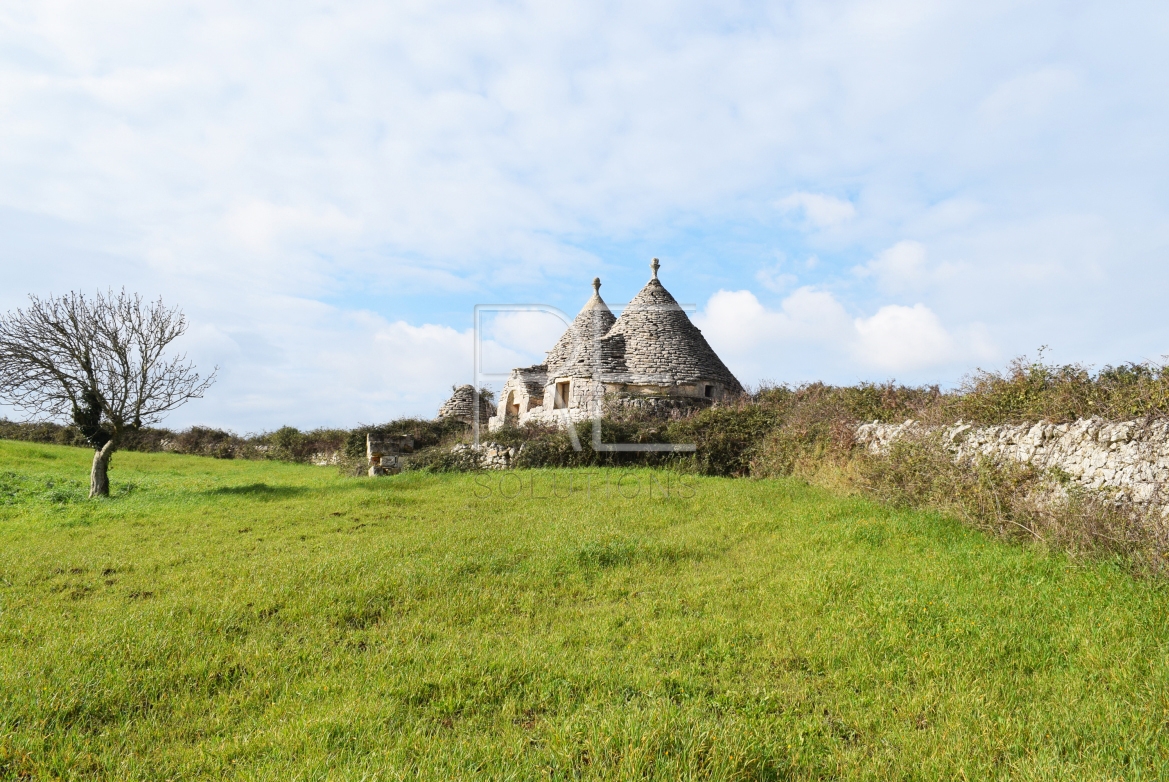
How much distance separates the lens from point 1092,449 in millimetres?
7066

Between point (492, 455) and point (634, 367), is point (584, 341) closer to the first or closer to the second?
point (634, 367)

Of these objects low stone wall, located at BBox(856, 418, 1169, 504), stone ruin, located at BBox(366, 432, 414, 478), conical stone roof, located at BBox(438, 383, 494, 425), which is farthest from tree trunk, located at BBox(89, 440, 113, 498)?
low stone wall, located at BBox(856, 418, 1169, 504)

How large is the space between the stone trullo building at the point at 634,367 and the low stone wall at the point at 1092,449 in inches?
403

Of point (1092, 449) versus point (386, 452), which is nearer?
point (1092, 449)

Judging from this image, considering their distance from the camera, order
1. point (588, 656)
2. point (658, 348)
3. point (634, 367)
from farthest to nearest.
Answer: point (658, 348), point (634, 367), point (588, 656)

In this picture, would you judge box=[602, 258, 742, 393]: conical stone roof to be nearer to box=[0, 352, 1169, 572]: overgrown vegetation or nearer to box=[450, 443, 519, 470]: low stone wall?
box=[0, 352, 1169, 572]: overgrown vegetation

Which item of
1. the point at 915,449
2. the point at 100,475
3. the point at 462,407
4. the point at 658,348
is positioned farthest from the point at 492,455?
the point at 462,407

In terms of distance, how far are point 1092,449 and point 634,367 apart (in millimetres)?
13326

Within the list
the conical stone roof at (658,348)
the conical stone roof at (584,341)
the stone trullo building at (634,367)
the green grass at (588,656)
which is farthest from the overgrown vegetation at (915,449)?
the conical stone roof at (584,341)

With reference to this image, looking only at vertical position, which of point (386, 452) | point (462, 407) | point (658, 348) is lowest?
point (386, 452)

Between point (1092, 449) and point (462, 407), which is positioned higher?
point (462, 407)

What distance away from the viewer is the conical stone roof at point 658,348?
19406 mm

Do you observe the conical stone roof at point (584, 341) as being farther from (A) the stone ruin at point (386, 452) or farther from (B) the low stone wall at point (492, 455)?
(A) the stone ruin at point (386, 452)

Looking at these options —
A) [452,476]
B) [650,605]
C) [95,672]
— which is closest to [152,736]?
[95,672]
